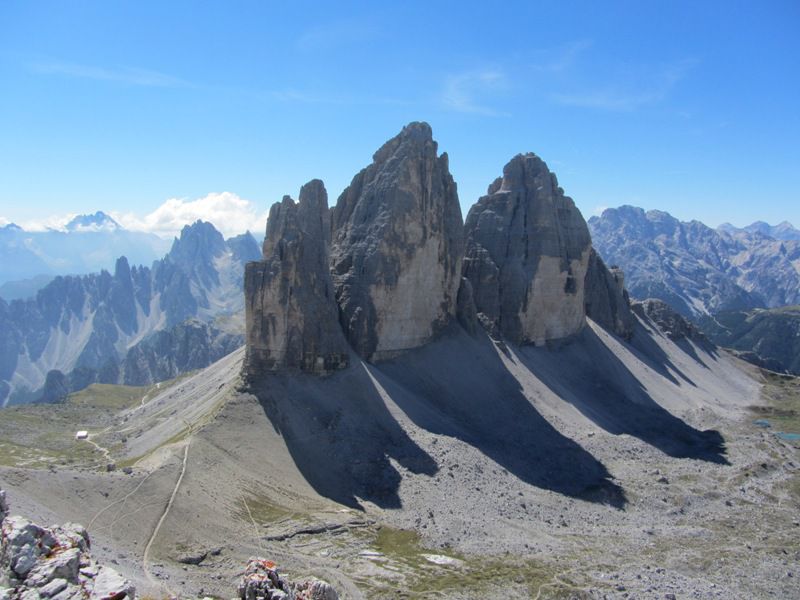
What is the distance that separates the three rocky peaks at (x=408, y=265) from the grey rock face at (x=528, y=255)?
0.19 metres

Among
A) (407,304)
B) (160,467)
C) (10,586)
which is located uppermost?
(407,304)

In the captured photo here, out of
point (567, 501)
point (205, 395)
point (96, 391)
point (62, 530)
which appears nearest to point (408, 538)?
point (567, 501)

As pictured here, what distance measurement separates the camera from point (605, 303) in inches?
5133

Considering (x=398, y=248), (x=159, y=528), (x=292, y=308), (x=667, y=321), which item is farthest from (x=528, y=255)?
(x=159, y=528)

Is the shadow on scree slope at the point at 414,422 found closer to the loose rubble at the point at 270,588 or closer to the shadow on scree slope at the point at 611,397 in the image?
the shadow on scree slope at the point at 611,397

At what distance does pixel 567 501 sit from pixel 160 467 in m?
38.5

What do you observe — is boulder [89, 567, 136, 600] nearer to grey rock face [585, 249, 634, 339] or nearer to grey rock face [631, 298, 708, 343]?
grey rock face [585, 249, 634, 339]

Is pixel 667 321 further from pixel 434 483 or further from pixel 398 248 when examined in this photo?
pixel 434 483

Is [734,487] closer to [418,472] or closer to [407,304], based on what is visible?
[418,472]

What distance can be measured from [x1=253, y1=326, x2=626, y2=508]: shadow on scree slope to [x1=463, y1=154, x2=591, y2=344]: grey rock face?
17320 mm

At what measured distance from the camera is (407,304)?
275 ft

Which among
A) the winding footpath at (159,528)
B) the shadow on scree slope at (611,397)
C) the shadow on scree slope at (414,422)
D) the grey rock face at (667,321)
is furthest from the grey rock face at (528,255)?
the winding footpath at (159,528)

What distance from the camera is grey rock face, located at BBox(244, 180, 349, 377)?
228 ft

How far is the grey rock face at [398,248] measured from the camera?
263 feet
